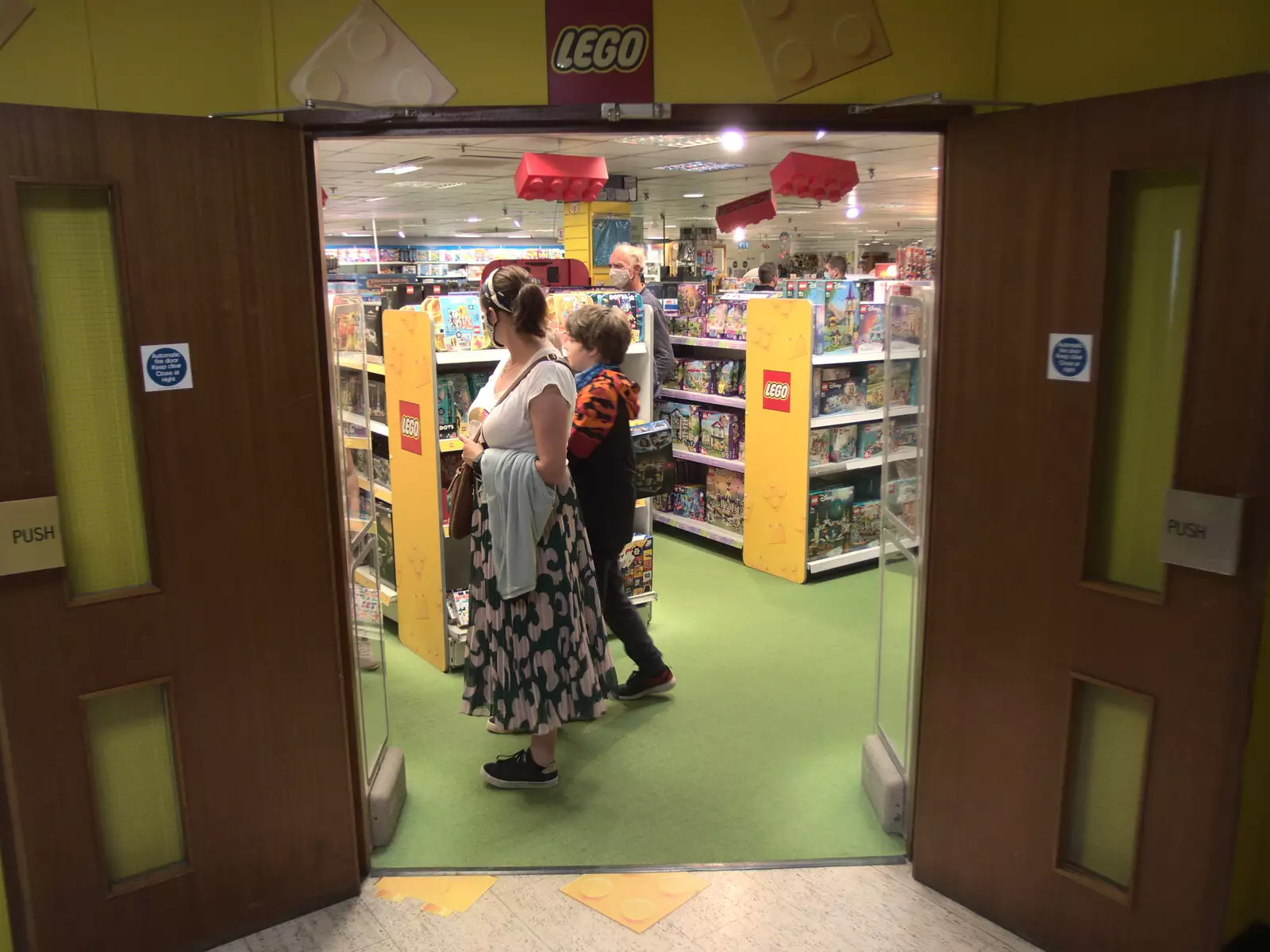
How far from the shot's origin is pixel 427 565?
4258 mm

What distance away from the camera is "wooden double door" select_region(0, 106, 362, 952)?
6.93 ft

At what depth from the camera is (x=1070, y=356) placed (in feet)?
7.15

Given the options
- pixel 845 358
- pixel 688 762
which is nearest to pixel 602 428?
pixel 688 762

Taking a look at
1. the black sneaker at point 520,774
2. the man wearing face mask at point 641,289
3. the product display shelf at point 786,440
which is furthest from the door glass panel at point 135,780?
the product display shelf at point 786,440

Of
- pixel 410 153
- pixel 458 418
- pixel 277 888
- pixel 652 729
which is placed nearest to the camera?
pixel 277 888

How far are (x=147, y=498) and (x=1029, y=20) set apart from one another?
2.44 meters

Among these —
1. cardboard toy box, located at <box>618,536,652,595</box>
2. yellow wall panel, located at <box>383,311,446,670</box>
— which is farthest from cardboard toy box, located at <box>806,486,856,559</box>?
yellow wall panel, located at <box>383,311,446,670</box>

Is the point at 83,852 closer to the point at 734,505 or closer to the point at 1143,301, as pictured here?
the point at 1143,301

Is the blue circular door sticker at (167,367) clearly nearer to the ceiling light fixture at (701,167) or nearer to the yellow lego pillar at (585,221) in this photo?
the yellow lego pillar at (585,221)

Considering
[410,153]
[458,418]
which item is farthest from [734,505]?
[410,153]

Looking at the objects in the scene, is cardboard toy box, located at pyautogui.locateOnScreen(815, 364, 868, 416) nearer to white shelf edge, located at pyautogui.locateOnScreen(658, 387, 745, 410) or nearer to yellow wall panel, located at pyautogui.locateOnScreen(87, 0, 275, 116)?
white shelf edge, located at pyautogui.locateOnScreen(658, 387, 745, 410)

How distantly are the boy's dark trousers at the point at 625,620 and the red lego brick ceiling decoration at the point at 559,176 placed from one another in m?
3.57

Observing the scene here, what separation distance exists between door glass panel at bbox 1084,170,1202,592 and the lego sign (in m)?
1.16

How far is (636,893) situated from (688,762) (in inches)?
31.8
